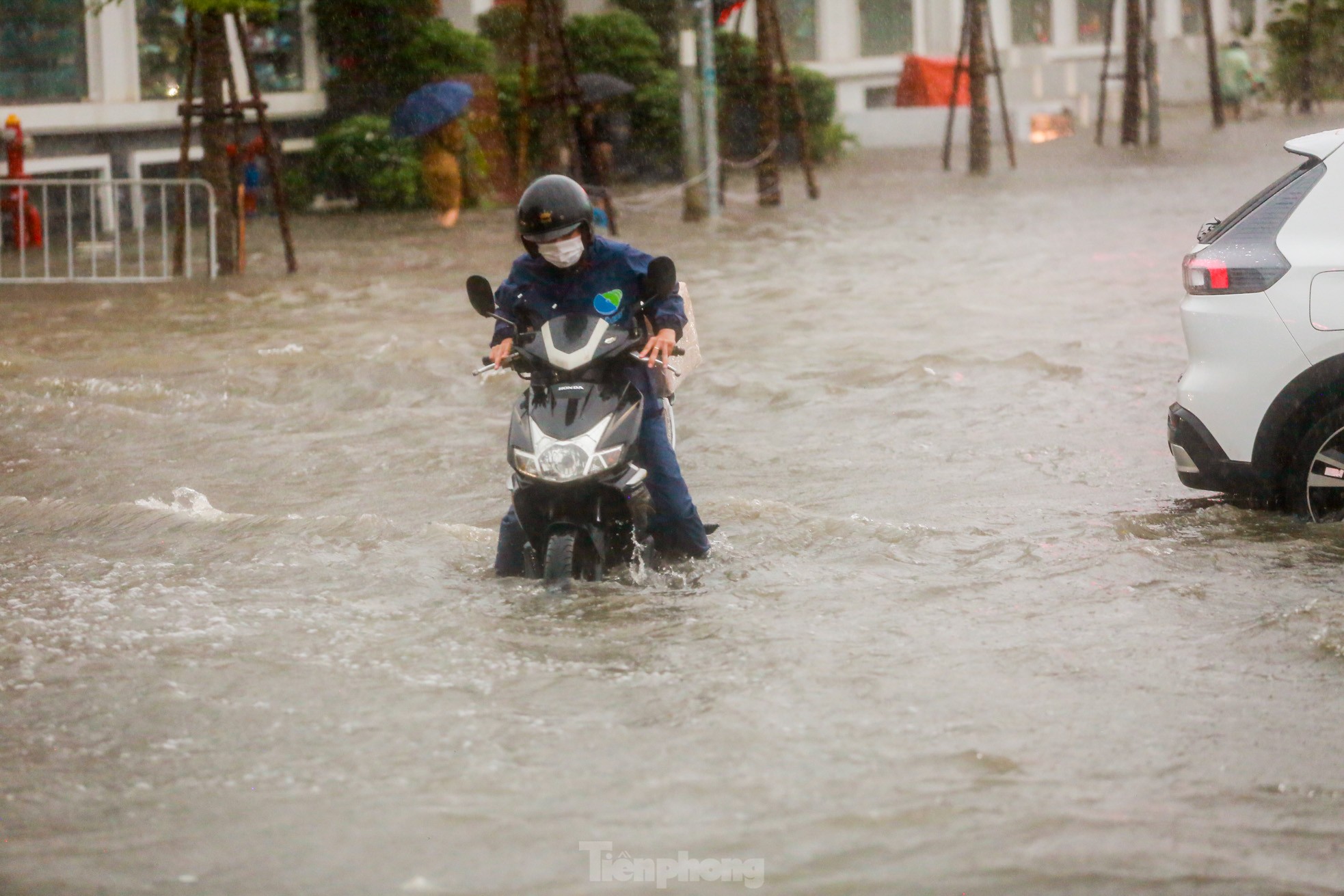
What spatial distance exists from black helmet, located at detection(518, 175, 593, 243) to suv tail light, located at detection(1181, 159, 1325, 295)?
254 cm

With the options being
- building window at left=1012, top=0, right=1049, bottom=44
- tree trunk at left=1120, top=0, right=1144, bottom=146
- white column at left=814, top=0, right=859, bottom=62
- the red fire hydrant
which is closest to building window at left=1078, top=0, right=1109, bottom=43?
building window at left=1012, top=0, right=1049, bottom=44

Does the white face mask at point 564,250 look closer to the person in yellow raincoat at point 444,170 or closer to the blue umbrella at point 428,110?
the blue umbrella at point 428,110

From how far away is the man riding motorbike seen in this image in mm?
6031

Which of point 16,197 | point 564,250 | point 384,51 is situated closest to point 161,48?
point 384,51

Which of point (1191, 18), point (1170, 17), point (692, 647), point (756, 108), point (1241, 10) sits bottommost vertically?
point (692, 647)

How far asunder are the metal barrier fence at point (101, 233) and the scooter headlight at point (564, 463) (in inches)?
398

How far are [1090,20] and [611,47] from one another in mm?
25813

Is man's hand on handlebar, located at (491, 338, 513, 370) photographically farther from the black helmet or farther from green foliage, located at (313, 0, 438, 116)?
green foliage, located at (313, 0, 438, 116)

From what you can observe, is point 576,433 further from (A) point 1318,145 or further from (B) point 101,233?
(B) point 101,233

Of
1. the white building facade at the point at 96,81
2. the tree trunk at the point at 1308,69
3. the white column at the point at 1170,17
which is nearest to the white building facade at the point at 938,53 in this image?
the white column at the point at 1170,17

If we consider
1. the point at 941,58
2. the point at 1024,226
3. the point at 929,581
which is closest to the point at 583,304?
the point at 929,581

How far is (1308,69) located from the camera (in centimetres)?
4153

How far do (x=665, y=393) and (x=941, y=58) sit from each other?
39394 mm

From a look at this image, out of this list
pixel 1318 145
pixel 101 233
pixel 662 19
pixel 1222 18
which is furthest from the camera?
pixel 1222 18
